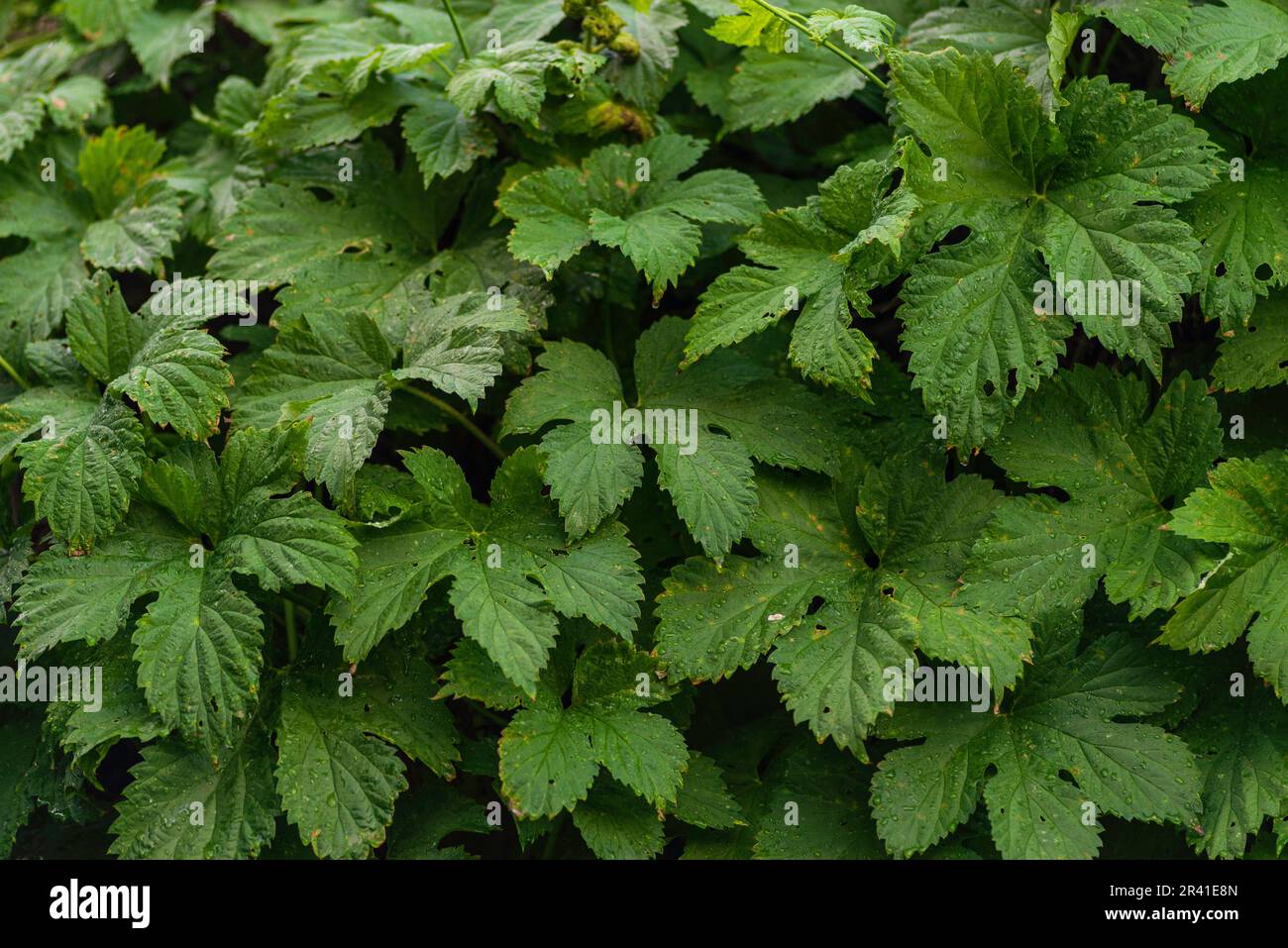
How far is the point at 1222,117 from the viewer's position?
2525 millimetres

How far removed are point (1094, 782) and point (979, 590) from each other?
417 millimetres

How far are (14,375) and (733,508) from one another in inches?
70.9

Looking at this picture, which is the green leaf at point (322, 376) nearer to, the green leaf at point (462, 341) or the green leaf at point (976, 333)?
the green leaf at point (462, 341)

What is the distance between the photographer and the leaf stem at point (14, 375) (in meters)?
2.76

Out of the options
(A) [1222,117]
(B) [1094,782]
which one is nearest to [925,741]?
(B) [1094,782]

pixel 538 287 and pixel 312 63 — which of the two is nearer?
pixel 538 287

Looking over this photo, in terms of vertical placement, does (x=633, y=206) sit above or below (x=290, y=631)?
above

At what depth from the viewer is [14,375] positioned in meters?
2.76

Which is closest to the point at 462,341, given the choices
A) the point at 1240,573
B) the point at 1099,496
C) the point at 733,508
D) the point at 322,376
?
the point at 322,376

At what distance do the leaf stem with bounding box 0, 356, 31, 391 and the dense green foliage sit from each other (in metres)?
0.04

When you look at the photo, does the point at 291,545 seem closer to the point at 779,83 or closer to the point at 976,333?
the point at 976,333

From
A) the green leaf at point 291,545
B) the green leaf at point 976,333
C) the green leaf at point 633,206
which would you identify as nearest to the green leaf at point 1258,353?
the green leaf at point 976,333

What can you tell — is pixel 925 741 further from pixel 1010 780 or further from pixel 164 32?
pixel 164 32
